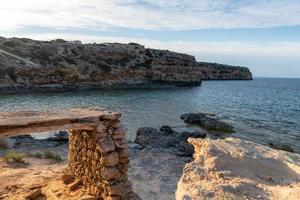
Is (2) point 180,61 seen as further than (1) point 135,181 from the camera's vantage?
Yes

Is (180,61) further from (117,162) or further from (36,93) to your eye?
(117,162)

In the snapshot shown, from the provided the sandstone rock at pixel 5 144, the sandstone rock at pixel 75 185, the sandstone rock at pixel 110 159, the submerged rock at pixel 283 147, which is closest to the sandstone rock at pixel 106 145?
the sandstone rock at pixel 110 159

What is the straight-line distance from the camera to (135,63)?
101m

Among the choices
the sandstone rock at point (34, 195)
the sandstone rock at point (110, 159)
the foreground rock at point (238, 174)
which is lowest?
the sandstone rock at point (34, 195)

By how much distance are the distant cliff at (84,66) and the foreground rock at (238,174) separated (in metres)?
62.8

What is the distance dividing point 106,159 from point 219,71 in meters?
170

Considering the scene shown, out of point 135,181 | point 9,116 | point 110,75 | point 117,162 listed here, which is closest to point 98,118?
point 117,162

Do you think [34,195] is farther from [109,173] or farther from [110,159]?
[110,159]

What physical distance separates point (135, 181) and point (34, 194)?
179 inches

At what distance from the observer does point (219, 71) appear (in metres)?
178

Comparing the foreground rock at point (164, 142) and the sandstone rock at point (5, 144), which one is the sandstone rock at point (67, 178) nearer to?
the foreground rock at point (164, 142)

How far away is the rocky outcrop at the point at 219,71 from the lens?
167 metres

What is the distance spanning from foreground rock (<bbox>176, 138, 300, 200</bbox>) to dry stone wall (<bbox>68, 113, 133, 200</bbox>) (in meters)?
4.54

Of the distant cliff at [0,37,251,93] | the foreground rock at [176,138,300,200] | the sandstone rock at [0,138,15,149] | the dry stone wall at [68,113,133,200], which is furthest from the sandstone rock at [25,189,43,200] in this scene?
the distant cliff at [0,37,251,93]
